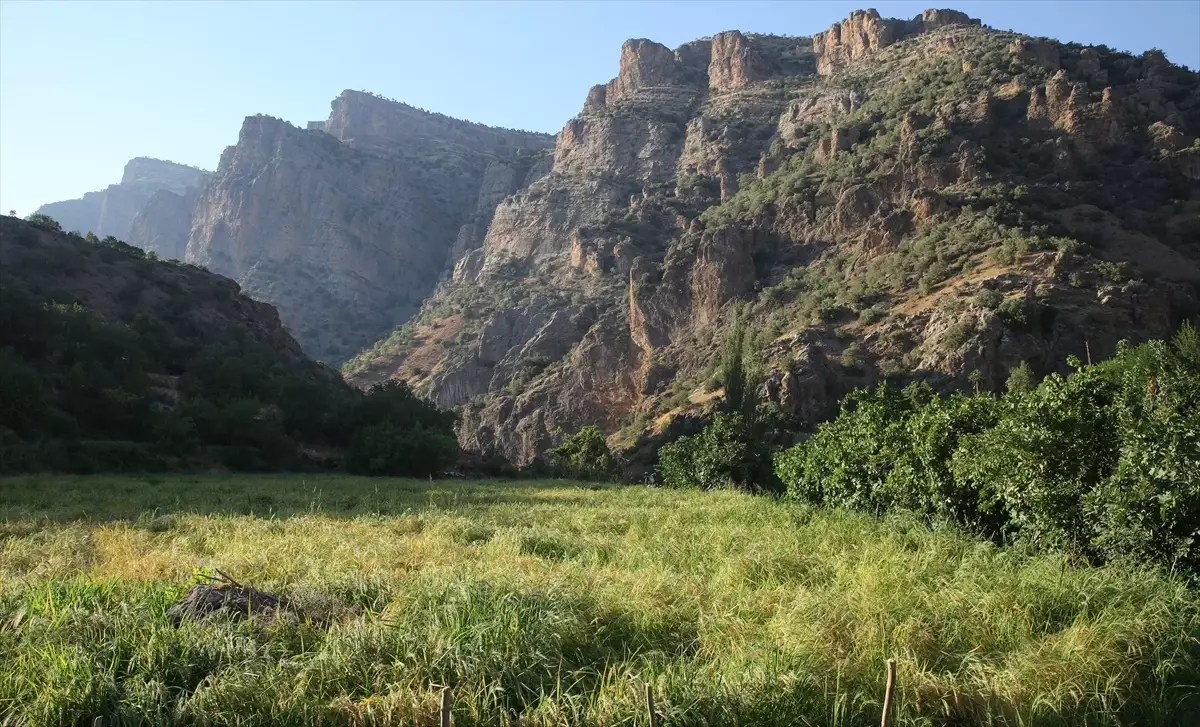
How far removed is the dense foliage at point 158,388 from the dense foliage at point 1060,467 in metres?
26.1

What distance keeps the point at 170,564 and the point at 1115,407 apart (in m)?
10.2

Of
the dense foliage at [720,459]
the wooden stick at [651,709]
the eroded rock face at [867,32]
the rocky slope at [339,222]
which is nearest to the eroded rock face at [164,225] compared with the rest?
the rocky slope at [339,222]

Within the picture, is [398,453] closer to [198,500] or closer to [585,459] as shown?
[585,459]

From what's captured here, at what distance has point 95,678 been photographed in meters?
3.88

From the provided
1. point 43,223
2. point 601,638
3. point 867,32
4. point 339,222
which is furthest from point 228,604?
point 339,222

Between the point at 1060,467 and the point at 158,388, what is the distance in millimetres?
39477

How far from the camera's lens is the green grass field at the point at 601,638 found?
154 inches

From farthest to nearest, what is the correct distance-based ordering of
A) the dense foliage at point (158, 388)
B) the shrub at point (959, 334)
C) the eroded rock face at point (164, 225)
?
the eroded rock face at point (164, 225), the shrub at point (959, 334), the dense foliage at point (158, 388)

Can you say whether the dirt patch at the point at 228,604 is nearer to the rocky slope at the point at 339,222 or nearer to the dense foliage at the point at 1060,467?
the dense foliage at the point at 1060,467


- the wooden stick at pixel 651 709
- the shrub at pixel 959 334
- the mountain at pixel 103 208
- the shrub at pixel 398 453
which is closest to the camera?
the wooden stick at pixel 651 709

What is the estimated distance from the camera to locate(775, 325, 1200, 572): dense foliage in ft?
21.5

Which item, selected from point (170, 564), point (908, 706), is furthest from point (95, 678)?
point (908, 706)

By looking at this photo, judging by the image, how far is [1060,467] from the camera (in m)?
8.06

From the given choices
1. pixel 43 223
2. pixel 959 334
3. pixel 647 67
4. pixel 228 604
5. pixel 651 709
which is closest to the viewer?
pixel 651 709
